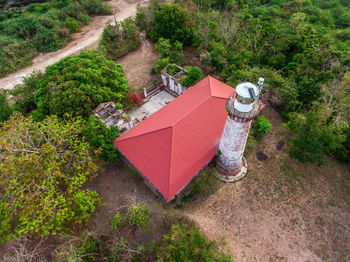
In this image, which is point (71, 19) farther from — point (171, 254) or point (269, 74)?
point (171, 254)

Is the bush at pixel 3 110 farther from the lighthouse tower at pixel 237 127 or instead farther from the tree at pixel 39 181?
the lighthouse tower at pixel 237 127

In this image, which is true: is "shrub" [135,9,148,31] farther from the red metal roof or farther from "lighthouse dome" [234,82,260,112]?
"lighthouse dome" [234,82,260,112]

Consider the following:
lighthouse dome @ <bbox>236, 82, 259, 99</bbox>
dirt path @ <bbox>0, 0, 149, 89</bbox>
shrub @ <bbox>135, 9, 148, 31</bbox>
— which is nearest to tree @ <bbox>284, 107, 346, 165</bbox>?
lighthouse dome @ <bbox>236, 82, 259, 99</bbox>

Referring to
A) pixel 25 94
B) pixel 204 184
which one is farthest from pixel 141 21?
pixel 204 184

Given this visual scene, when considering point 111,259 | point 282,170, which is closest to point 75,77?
point 111,259

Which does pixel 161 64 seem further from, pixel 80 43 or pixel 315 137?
pixel 315 137

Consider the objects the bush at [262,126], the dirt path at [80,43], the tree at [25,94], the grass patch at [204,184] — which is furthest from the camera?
the dirt path at [80,43]

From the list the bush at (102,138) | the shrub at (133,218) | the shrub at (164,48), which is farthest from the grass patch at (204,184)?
the shrub at (164,48)
